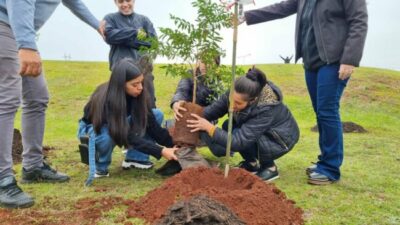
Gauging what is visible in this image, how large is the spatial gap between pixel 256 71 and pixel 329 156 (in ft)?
3.44

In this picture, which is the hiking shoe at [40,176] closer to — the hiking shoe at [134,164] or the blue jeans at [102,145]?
the blue jeans at [102,145]

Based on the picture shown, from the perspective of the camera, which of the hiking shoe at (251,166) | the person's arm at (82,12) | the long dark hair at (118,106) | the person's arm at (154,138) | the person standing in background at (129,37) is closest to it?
the long dark hair at (118,106)

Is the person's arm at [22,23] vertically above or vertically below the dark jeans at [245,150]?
above

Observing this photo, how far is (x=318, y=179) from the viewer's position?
4410mm

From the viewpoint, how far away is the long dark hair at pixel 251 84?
→ 4203 mm

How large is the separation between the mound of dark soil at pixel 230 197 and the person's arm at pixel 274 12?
1769mm

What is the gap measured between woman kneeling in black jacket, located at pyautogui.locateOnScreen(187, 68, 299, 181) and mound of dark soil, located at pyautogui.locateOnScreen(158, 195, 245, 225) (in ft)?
4.66

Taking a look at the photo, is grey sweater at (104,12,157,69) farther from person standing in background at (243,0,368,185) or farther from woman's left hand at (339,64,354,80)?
woman's left hand at (339,64,354,80)

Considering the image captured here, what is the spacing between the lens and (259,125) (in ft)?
14.3

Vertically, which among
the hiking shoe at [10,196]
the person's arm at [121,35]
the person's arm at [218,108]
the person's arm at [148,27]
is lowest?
the hiking shoe at [10,196]

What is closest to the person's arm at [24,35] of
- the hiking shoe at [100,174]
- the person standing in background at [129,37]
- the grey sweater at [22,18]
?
the grey sweater at [22,18]

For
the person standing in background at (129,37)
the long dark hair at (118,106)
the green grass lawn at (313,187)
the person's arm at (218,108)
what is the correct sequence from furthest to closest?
1. the person standing in background at (129,37)
2. the person's arm at (218,108)
3. the long dark hair at (118,106)
4. the green grass lawn at (313,187)

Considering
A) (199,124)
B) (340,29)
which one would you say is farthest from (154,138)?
(340,29)

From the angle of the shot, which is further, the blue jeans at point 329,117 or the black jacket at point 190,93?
the black jacket at point 190,93
